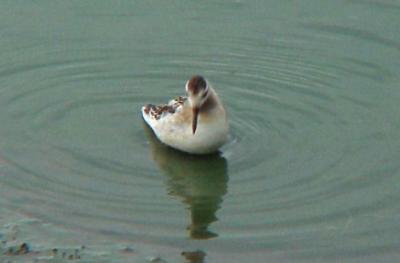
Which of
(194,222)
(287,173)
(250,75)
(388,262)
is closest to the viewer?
(388,262)

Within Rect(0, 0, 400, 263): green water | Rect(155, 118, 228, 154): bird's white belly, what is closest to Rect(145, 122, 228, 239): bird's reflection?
Rect(0, 0, 400, 263): green water

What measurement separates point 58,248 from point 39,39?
5.74m

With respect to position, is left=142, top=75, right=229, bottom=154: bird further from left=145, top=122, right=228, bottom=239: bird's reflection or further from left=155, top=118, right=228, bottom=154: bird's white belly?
left=145, top=122, right=228, bottom=239: bird's reflection

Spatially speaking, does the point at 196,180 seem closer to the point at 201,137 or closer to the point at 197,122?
the point at 201,137

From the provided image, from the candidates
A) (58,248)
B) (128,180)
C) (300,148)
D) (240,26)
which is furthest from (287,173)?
(240,26)

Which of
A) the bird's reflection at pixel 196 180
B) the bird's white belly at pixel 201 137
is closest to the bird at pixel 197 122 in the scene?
the bird's white belly at pixel 201 137

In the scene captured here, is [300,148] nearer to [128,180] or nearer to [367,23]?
[128,180]

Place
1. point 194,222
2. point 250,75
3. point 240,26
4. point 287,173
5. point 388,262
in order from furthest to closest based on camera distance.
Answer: point 240,26
point 250,75
point 287,173
point 194,222
point 388,262

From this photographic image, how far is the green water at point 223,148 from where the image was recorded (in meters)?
12.9

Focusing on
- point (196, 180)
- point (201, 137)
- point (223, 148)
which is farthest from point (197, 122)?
point (196, 180)

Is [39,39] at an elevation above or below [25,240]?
above

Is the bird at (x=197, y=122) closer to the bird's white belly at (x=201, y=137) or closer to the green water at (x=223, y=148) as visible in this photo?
the bird's white belly at (x=201, y=137)

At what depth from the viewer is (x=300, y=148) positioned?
14828 mm

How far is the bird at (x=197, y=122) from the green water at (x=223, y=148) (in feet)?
0.62
